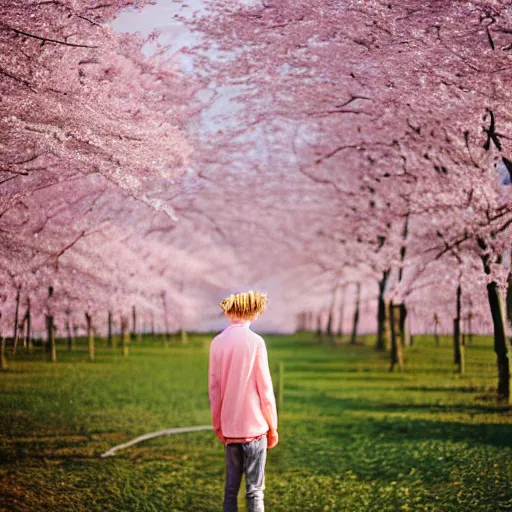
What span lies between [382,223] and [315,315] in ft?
117

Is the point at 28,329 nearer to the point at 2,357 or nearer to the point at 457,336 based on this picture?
the point at 2,357

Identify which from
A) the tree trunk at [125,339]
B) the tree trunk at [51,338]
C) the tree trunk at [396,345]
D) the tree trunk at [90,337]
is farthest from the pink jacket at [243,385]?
the tree trunk at [396,345]

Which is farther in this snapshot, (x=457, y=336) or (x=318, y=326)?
(x=318, y=326)

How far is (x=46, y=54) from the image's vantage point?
7.26 meters

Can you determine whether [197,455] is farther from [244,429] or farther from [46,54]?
[46,54]

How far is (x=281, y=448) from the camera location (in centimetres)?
1094

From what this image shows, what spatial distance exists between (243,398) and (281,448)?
639 cm

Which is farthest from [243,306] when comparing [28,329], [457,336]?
[457,336]

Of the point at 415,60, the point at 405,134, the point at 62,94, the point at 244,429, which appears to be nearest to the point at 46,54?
the point at 62,94

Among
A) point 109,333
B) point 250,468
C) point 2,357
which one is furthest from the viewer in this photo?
point 109,333

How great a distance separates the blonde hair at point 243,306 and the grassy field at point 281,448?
318 cm

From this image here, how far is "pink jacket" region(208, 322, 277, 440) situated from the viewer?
495cm

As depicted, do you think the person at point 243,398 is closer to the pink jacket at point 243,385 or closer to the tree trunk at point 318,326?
the pink jacket at point 243,385

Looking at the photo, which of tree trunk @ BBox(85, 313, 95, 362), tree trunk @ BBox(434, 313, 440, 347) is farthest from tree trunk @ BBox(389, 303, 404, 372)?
tree trunk @ BBox(85, 313, 95, 362)
